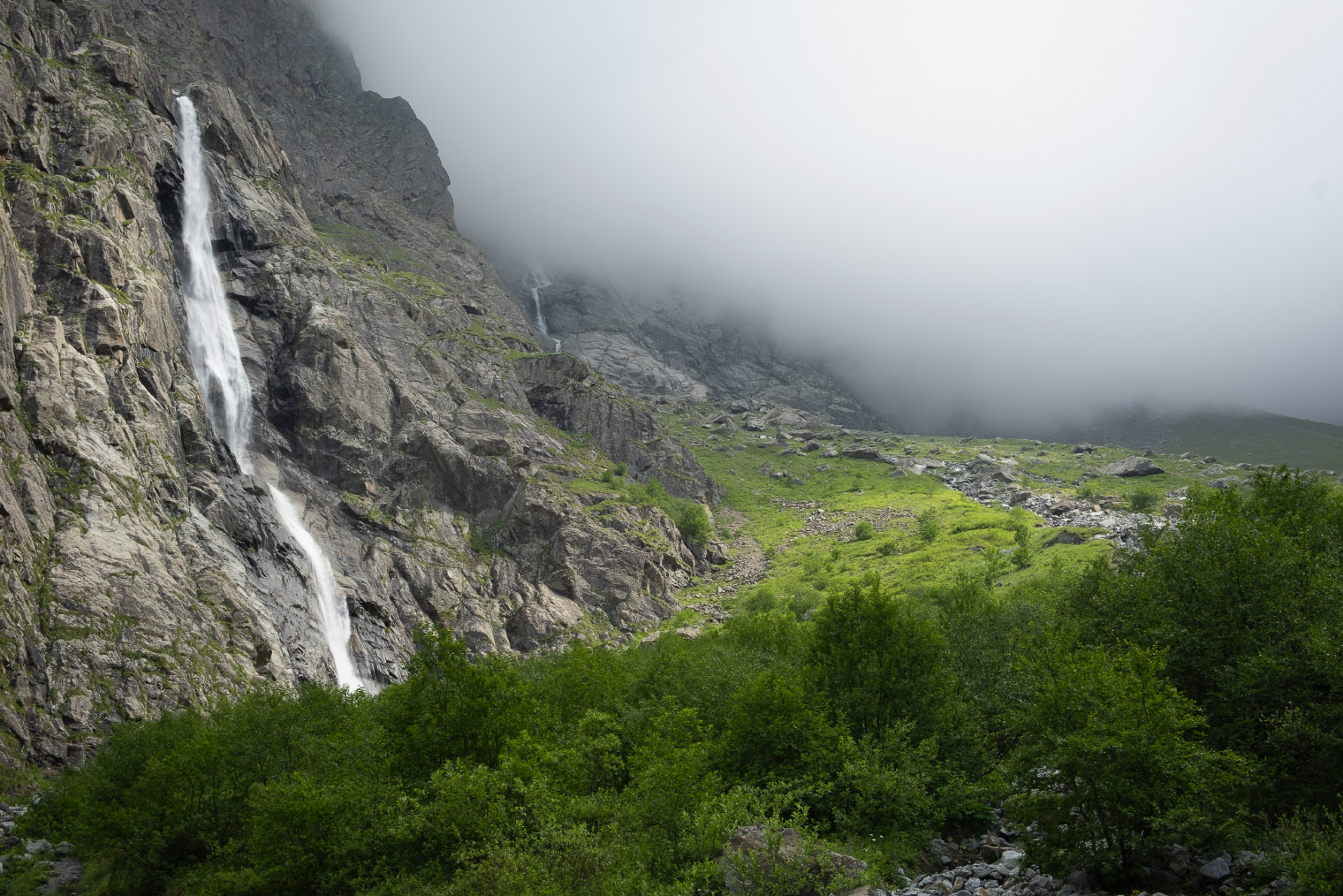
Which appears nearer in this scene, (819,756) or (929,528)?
(819,756)

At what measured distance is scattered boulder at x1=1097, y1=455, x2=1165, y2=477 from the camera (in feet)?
547

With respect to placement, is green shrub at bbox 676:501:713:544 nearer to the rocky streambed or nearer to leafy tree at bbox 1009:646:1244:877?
the rocky streambed

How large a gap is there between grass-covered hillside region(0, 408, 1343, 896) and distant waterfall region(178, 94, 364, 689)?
36.8 meters

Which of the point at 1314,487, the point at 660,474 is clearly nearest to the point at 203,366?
the point at 660,474

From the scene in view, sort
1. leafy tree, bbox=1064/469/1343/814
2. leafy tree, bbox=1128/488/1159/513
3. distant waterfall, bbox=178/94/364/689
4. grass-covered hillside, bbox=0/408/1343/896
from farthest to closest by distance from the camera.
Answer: leafy tree, bbox=1128/488/1159/513, distant waterfall, bbox=178/94/364/689, leafy tree, bbox=1064/469/1343/814, grass-covered hillside, bbox=0/408/1343/896

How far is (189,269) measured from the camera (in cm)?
9594

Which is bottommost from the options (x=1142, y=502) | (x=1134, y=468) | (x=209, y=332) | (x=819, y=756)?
(x=819, y=756)

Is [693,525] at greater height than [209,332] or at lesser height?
lesser

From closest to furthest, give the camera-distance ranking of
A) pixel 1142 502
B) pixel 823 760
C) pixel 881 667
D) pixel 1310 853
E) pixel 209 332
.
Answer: pixel 1310 853 < pixel 823 760 < pixel 881 667 < pixel 209 332 < pixel 1142 502

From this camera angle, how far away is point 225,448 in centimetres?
7962

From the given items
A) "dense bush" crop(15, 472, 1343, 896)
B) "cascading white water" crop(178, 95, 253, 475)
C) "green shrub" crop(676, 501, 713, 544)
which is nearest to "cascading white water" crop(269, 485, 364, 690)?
"cascading white water" crop(178, 95, 253, 475)

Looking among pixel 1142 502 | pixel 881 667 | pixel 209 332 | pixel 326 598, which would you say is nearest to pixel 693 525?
pixel 326 598

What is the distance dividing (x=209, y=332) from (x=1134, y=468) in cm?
18573

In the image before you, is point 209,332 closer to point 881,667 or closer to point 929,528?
point 881,667
